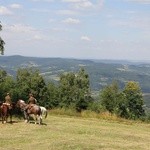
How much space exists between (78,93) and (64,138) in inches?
3030

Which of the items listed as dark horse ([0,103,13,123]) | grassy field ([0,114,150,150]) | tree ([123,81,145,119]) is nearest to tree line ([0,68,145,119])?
tree ([123,81,145,119])

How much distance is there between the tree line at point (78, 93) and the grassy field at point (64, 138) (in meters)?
48.7

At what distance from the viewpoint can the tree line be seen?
96438 mm

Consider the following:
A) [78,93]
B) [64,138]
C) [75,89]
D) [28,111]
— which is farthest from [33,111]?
[75,89]

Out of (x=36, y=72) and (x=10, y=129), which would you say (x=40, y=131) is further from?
(x=36, y=72)

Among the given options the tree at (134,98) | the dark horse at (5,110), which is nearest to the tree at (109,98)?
the tree at (134,98)

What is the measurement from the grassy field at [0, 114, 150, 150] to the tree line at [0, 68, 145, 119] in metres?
48.7

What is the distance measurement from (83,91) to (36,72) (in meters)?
13.9

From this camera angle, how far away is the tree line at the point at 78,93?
96.4m

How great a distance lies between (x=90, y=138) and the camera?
33.8 meters

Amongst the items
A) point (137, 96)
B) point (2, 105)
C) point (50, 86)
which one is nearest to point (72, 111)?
point (2, 105)

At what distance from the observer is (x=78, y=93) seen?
109812mm

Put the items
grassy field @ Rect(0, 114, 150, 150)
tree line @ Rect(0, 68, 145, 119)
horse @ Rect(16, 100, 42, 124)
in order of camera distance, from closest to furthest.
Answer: grassy field @ Rect(0, 114, 150, 150) < horse @ Rect(16, 100, 42, 124) < tree line @ Rect(0, 68, 145, 119)

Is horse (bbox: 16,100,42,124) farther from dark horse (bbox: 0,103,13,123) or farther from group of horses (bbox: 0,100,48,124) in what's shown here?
dark horse (bbox: 0,103,13,123)
